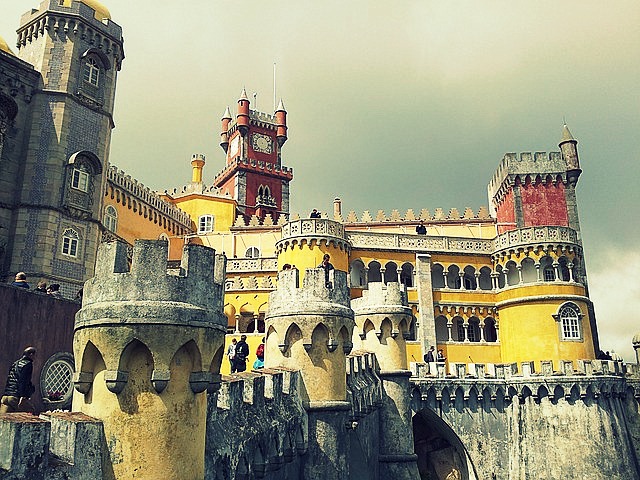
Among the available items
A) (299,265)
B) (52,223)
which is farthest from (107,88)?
(299,265)

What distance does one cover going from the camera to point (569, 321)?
134 feet

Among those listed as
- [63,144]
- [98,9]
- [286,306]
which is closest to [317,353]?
[286,306]

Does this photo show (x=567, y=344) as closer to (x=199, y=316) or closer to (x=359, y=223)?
(x=359, y=223)

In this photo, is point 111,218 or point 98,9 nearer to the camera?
point 98,9

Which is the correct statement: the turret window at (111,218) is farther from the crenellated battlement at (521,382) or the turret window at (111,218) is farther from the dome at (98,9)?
the crenellated battlement at (521,382)

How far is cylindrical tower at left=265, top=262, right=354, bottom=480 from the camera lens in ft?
55.3

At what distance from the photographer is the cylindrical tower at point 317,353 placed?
55.3 ft

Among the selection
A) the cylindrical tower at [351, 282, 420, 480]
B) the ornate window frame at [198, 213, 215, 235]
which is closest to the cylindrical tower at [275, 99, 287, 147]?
the ornate window frame at [198, 213, 215, 235]

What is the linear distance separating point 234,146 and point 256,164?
4908mm

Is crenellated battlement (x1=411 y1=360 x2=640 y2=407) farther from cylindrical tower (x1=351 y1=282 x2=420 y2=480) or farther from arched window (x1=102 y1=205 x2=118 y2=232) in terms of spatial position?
arched window (x1=102 y1=205 x2=118 y2=232)

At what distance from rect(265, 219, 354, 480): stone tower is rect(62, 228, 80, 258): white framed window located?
15.0m

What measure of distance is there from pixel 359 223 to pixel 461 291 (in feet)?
38.6

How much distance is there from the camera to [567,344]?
40219mm

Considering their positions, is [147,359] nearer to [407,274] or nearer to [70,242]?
[70,242]
